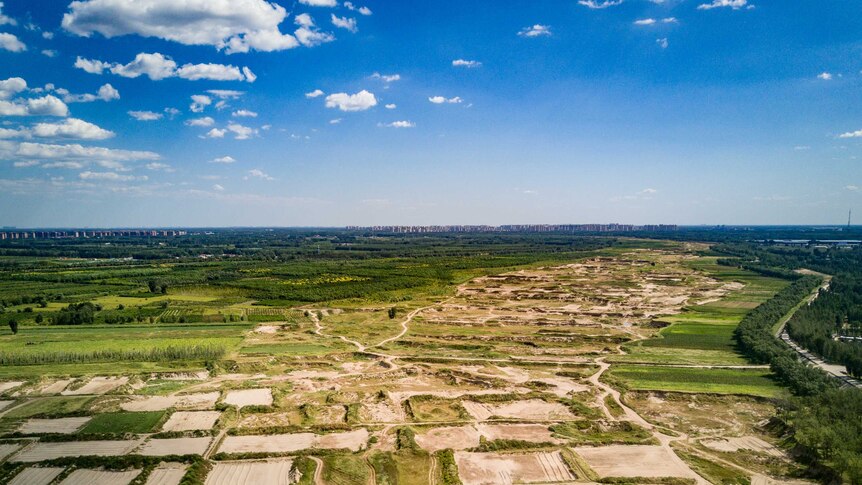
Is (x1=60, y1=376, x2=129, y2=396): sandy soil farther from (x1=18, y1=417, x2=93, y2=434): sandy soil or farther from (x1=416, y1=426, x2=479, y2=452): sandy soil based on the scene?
(x1=416, y1=426, x2=479, y2=452): sandy soil

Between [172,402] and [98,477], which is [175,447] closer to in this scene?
[98,477]

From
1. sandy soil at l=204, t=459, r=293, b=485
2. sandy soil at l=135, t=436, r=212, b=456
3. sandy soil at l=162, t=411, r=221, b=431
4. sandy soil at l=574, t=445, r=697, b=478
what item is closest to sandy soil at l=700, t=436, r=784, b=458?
sandy soil at l=574, t=445, r=697, b=478

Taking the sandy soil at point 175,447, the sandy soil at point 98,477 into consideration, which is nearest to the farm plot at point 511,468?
the sandy soil at point 175,447

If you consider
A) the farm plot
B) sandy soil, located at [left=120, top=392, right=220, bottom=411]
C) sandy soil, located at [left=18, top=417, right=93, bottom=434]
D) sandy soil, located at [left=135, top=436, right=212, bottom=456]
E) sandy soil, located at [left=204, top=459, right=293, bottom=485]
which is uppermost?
sandy soil, located at [left=18, top=417, right=93, bottom=434]

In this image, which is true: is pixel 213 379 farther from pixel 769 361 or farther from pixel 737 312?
pixel 737 312

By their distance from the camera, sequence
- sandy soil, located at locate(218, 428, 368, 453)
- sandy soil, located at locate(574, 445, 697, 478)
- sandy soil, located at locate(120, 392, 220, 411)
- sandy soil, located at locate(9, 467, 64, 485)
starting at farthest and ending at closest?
sandy soil, located at locate(120, 392, 220, 411), sandy soil, located at locate(218, 428, 368, 453), sandy soil, located at locate(574, 445, 697, 478), sandy soil, located at locate(9, 467, 64, 485)

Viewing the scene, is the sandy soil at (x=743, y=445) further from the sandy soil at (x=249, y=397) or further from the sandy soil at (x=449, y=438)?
the sandy soil at (x=249, y=397)

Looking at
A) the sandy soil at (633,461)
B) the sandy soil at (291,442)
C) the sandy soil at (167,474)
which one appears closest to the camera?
the sandy soil at (167,474)
